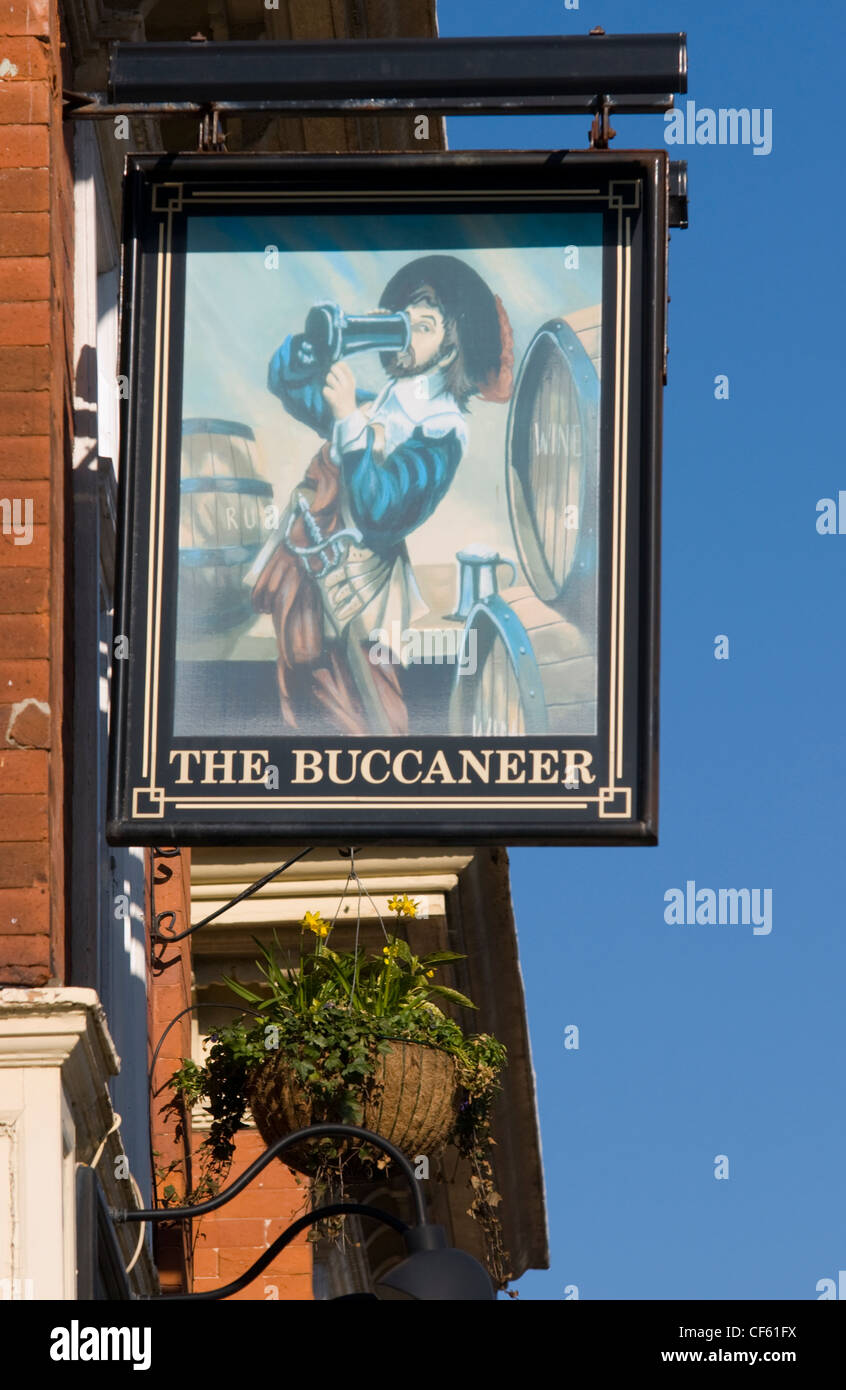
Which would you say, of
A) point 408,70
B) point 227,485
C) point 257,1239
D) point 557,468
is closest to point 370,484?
point 227,485

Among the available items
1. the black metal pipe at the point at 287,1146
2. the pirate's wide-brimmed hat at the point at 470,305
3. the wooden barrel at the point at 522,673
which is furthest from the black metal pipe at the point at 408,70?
the black metal pipe at the point at 287,1146

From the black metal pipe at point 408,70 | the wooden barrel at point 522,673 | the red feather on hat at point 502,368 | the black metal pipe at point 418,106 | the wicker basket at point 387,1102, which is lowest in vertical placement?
the wicker basket at point 387,1102

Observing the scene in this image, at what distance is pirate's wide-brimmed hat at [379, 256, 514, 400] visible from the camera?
8031 millimetres

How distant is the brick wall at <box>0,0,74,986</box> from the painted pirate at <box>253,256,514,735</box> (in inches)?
28.2

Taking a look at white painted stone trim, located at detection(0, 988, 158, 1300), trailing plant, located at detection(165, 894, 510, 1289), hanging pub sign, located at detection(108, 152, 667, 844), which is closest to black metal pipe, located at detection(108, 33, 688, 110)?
hanging pub sign, located at detection(108, 152, 667, 844)

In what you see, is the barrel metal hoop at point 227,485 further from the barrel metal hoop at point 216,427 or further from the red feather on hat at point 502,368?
the red feather on hat at point 502,368

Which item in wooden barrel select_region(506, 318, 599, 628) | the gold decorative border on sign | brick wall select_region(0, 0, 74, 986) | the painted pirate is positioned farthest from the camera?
wooden barrel select_region(506, 318, 599, 628)

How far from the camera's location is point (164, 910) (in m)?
12.1

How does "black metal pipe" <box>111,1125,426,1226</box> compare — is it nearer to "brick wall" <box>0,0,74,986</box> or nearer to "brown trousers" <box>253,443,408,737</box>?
"brick wall" <box>0,0,74,986</box>

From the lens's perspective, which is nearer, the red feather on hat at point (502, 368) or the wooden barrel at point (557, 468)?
the wooden barrel at point (557, 468)

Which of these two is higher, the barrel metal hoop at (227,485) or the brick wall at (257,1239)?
the barrel metal hoop at (227,485)

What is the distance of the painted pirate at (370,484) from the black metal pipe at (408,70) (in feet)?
2.01

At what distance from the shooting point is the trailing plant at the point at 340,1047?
9.23m
